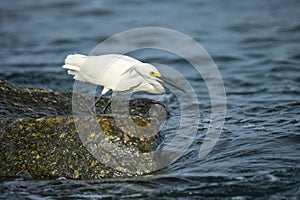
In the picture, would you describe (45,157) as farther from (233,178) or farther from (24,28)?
(24,28)

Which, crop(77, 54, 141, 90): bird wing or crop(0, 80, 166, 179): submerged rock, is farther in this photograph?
crop(77, 54, 141, 90): bird wing

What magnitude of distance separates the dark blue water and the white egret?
2.70 ft

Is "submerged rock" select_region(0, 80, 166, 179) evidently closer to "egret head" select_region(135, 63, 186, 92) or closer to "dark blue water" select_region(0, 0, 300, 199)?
"dark blue water" select_region(0, 0, 300, 199)

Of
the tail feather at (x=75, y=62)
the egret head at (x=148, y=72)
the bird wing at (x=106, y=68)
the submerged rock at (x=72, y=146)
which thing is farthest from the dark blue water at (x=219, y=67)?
the tail feather at (x=75, y=62)

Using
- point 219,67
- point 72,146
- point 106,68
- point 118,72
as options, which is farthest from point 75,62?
point 219,67

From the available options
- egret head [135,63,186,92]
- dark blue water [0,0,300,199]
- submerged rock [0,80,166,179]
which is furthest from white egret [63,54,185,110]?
dark blue water [0,0,300,199]

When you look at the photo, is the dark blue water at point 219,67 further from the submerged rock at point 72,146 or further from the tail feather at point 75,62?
the tail feather at point 75,62

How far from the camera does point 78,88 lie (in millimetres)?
7508

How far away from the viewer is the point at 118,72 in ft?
17.9

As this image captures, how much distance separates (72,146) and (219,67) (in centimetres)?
512

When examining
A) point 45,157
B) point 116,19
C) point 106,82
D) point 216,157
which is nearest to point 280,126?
point 216,157

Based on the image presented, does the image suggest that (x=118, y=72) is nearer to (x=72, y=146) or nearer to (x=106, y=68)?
(x=106, y=68)

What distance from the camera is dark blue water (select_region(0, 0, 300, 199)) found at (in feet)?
16.0

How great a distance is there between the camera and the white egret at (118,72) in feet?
17.8
